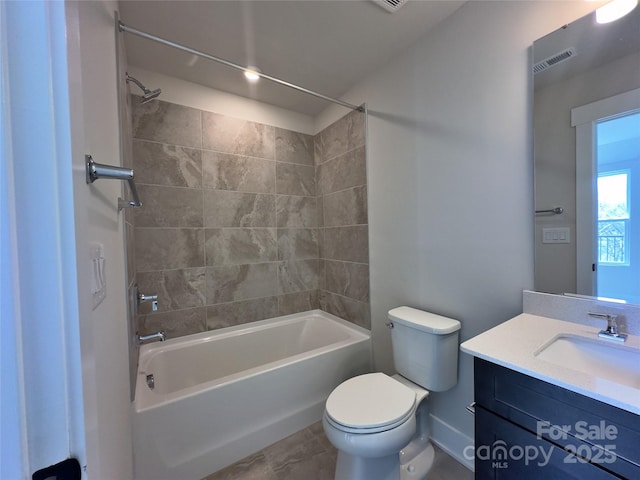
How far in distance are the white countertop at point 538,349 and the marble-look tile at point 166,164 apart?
6.96 ft

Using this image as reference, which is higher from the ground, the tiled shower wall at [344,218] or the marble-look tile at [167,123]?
the marble-look tile at [167,123]

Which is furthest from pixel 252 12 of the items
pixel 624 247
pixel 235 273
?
pixel 624 247

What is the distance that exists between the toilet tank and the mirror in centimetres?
49

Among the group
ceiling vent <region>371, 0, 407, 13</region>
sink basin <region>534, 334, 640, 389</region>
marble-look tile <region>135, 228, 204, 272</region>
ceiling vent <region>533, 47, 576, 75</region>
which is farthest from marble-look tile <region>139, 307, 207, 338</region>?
ceiling vent <region>533, 47, 576, 75</region>

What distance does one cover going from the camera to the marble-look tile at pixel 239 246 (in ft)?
7.01

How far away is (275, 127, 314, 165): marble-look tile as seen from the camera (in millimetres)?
2451

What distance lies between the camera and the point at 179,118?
6.52ft

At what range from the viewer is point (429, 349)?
1413 millimetres

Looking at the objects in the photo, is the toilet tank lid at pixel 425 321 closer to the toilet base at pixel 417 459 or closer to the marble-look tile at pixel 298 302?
the toilet base at pixel 417 459

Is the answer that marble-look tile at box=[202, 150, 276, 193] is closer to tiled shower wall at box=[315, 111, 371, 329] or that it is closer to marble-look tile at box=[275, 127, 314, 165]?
marble-look tile at box=[275, 127, 314, 165]

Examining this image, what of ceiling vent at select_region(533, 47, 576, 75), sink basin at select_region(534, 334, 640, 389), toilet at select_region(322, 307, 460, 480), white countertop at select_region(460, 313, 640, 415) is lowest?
toilet at select_region(322, 307, 460, 480)

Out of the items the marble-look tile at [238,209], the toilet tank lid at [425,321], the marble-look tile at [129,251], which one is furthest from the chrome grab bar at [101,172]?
the marble-look tile at [238,209]

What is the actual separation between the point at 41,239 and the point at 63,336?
0.12 m

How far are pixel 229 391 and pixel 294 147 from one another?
83.3 inches
